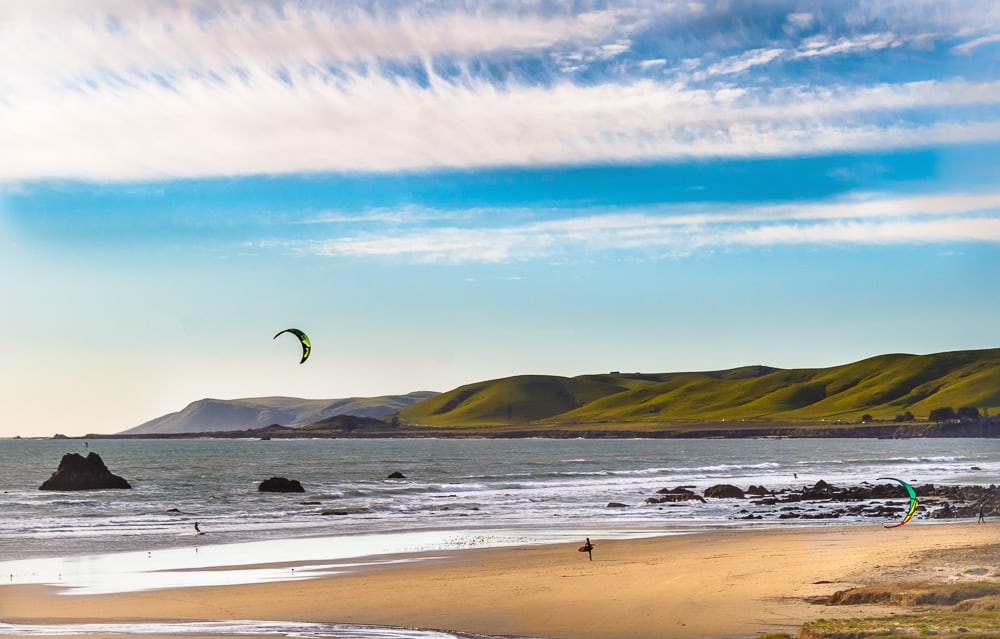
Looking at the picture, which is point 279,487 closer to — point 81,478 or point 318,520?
point 81,478

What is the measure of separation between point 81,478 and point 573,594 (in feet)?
189

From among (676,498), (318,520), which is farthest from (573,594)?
(676,498)

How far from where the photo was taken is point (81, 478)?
7319 cm

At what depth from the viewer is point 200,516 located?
49844 millimetres

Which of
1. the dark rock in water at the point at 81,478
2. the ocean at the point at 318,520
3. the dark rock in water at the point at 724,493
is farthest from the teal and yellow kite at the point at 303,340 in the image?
the dark rock in water at the point at 81,478

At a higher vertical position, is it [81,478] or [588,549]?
[81,478]

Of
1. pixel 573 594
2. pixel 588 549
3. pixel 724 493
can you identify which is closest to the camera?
pixel 573 594

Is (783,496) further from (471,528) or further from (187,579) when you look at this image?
(187,579)

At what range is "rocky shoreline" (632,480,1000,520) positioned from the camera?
45.9m

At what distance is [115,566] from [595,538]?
15.4m

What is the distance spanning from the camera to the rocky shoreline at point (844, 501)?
45.9m

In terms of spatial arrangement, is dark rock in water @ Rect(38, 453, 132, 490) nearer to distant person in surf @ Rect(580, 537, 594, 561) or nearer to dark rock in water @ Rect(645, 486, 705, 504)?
dark rock in water @ Rect(645, 486, 705, 504)

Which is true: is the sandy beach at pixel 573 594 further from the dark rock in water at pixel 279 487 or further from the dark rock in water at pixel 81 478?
the dark rock in water at pixel 81 478

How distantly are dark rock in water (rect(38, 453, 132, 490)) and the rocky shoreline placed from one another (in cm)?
3637
